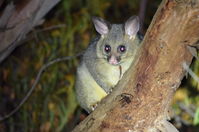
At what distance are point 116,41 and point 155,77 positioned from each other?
4.27 ft

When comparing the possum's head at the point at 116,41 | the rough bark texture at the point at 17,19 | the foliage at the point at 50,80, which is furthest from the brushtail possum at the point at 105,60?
the foliage at the point at 50,80

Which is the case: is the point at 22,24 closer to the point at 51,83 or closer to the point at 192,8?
Answer: the point at 51,83

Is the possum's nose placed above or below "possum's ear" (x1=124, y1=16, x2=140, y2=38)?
below

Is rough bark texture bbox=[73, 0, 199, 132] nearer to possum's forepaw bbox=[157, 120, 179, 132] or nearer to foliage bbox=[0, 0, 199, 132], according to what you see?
possum's forepaw bbox=[157, 120, 179, 132]

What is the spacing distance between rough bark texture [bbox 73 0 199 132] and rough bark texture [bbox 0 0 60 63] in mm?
1611

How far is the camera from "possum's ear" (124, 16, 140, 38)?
410cm

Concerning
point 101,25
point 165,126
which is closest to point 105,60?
point 101,25

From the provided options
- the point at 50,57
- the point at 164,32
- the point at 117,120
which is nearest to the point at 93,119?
the point at 117,120

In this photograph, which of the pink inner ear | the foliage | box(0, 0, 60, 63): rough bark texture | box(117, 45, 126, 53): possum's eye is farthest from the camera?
the foliage

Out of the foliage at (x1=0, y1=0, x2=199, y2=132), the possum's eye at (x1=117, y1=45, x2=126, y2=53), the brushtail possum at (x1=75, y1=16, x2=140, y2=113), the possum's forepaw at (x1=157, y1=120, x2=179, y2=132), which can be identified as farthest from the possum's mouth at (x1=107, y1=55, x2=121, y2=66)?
the foliage at (x1=0, y1=0, x2=199, y2=132)

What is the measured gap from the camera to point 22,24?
4797mm

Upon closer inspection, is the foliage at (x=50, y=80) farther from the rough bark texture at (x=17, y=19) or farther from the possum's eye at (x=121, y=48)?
the possum's eye at (x=121, y=48)

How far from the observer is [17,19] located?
4.77 metres

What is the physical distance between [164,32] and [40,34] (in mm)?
4057
